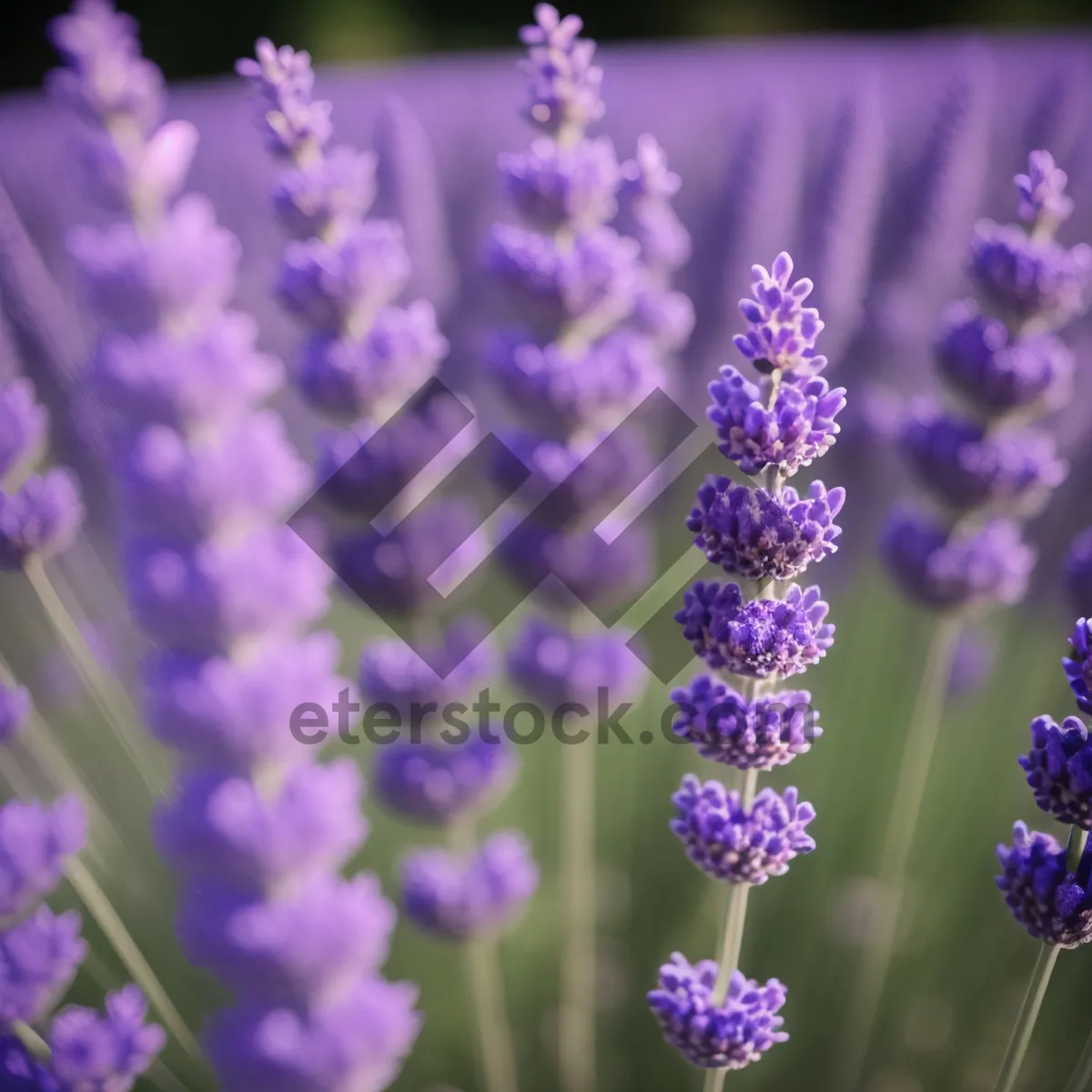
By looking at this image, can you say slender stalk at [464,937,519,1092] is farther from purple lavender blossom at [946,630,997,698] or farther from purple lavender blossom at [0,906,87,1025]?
purple lavender blossom at [946,630,997,698]

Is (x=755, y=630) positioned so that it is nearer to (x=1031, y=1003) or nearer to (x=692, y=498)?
(x=1031, y=1003)

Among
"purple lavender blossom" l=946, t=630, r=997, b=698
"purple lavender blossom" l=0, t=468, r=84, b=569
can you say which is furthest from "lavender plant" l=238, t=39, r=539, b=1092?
"purple lavender blossom" l=946, t=630, r=997, b=698

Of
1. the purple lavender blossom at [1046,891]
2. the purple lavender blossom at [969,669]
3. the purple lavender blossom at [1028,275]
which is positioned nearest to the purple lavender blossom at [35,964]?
the purple lavender blossom at [1046,891]

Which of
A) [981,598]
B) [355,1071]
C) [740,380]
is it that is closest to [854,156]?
[981,598]

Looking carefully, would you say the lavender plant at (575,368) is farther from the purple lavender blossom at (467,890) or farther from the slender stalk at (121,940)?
the slender stalk at (121,940)

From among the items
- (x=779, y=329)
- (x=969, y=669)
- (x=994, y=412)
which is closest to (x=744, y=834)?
(x=779, y=329)

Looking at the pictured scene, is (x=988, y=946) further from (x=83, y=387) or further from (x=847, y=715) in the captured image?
(x=83, y=387)
